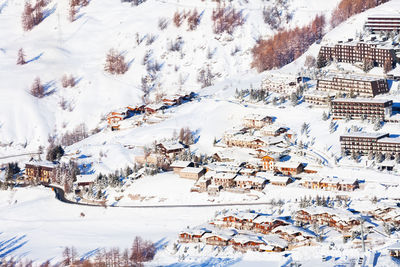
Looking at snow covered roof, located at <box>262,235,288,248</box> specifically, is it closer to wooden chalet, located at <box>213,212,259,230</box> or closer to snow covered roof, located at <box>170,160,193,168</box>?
wooden chalet, located at <box>213,212,259,230</box>

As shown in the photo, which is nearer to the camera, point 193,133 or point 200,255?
point 200,255

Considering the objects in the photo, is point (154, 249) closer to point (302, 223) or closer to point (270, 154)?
point (302, 223)

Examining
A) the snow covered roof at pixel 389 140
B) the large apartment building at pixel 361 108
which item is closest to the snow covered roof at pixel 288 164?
the snow covered roof at pixel 389 140

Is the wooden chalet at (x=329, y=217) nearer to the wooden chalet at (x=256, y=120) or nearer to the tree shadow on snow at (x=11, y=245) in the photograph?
the tree shadow on snow at (x=11, y=245)

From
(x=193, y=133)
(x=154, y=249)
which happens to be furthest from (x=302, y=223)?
(x=193, y=133)

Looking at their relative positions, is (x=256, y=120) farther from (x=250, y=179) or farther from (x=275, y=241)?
(x=275, y=241)

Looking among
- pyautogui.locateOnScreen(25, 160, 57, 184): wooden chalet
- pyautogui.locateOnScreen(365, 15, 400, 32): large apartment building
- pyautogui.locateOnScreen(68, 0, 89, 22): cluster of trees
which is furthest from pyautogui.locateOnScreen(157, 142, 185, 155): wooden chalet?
pyautogui.locateOnScreen(68, 0, 89, 22): cluster of trees
